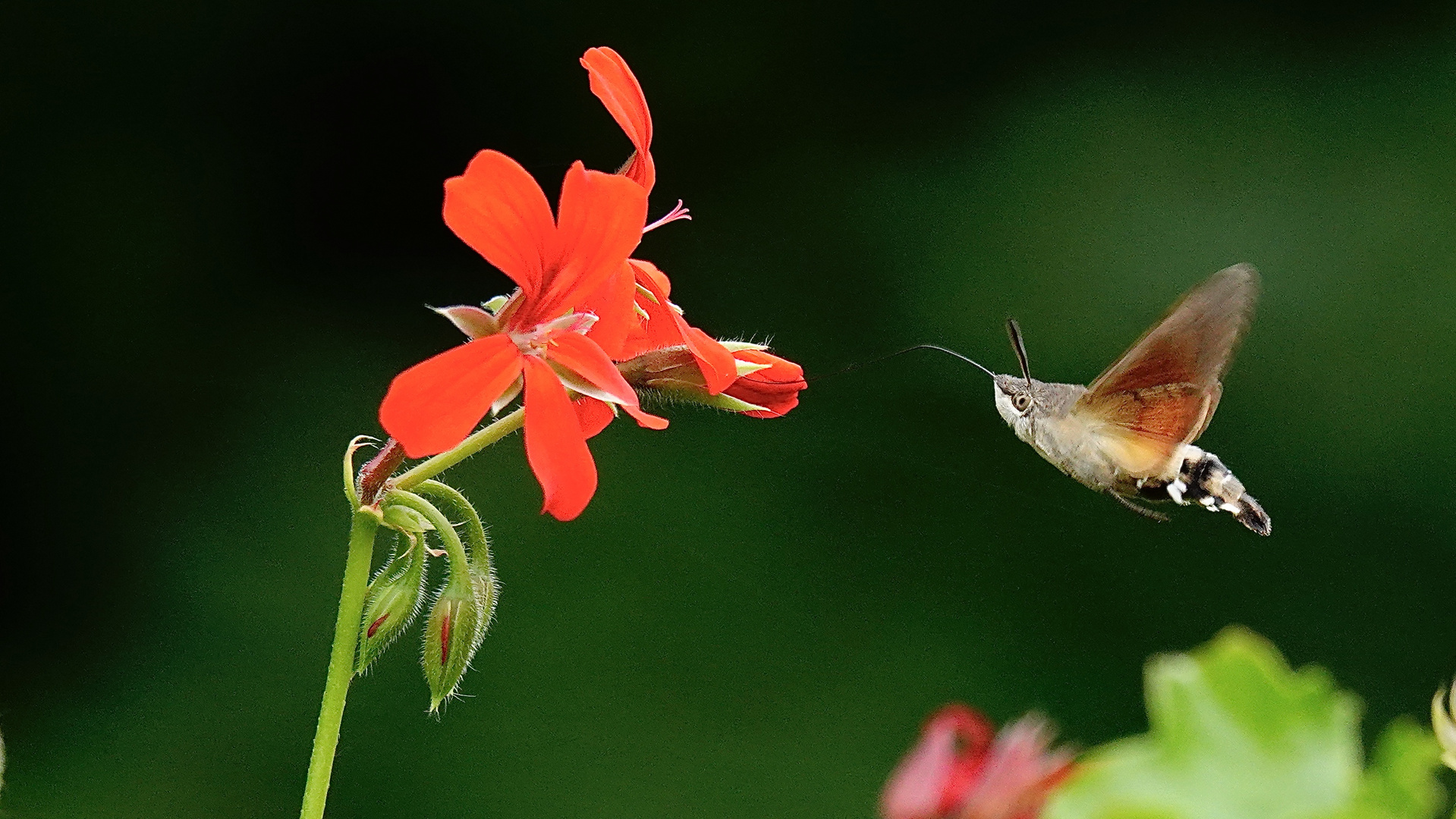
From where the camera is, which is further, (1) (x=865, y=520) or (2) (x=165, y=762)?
(1) (x=865, y=520)

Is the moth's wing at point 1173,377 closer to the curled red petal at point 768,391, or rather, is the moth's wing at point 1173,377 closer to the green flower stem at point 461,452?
the curled red petal at point 768,391

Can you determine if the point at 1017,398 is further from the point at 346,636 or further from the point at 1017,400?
the point at 346,636

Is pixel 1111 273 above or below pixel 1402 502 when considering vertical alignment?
above

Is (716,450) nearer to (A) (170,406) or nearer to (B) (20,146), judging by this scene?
(A) (170,406)

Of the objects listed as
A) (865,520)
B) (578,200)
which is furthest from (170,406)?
(578,200)

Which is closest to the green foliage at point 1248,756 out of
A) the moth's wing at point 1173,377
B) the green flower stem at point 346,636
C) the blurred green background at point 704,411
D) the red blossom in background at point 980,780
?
the red blossom in background at point 980,780

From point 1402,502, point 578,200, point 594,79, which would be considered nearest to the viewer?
point 578,200
